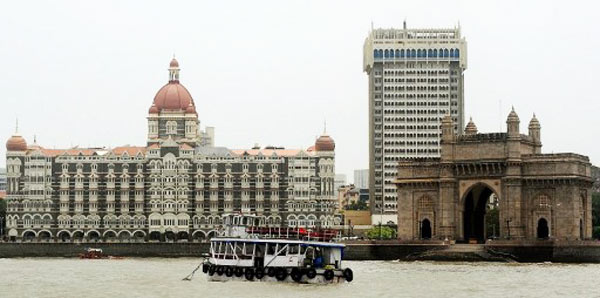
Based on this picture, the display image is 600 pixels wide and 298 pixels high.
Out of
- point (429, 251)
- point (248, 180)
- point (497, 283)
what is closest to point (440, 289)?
point (497, 283)

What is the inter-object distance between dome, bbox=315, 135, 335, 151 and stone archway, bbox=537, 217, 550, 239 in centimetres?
5972

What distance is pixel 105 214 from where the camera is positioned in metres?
180

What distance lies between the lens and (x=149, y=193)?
18050cm

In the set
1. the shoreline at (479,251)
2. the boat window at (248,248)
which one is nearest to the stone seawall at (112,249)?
the shoreline at (479,251)

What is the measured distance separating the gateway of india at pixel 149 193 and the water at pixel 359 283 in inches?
2682

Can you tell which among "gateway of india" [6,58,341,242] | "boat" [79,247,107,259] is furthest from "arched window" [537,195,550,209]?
"gateway of india" [6,58,341,242]

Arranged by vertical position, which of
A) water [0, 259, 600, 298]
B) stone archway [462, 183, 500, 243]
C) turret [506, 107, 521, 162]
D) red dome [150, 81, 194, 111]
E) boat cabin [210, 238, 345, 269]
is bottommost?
water [0, 259, 600, 298]

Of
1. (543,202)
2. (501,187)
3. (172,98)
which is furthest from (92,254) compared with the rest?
(543,202)

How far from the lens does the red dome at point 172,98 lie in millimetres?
188375

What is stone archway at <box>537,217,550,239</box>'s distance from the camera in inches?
5000

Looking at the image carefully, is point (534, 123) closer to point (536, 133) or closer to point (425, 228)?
point (536, 133)

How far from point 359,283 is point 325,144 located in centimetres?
10015

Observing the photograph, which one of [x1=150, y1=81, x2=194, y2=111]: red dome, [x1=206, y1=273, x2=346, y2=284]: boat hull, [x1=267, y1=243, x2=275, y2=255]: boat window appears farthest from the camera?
[x1=150, y1=81, x2=194, y2=111]: red dome

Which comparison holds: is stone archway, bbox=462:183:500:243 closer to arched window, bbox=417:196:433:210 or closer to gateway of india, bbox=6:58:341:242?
arched window, bbox=417:196:433:210
